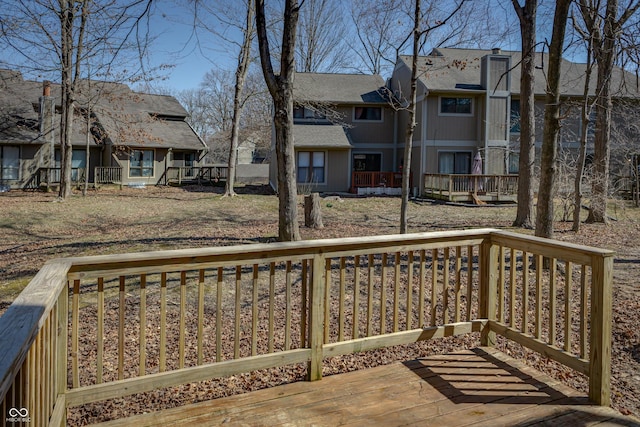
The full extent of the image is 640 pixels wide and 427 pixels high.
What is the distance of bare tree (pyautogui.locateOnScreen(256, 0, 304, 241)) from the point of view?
8.18 m

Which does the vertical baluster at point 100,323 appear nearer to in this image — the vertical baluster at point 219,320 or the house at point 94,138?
the vertical baluster at point 219,320

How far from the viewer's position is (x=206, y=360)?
4.57 metres

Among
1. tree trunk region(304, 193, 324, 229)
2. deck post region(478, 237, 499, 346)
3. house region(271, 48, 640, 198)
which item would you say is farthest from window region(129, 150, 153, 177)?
deck post region(478, 237, 499, 346)

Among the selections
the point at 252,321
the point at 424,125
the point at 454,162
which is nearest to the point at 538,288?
the point at 252,321

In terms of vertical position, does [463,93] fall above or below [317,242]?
above

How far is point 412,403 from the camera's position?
11.0 ft

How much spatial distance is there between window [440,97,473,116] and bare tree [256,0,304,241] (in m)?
15.4

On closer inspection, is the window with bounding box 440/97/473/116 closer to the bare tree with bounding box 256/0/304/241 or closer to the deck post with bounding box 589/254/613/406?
the bare tree with bounding box 256/0/304/241

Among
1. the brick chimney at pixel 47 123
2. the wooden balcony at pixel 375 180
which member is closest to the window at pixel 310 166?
the wooden balcony at pixel 375 180

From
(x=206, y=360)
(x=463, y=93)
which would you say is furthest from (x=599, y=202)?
(x=206, y=360)

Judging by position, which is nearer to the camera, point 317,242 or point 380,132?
point 317,242

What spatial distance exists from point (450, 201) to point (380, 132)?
6277 millimetres

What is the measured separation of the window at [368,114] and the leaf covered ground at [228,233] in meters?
5.47

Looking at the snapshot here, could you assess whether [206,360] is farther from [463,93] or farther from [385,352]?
[463,93]
